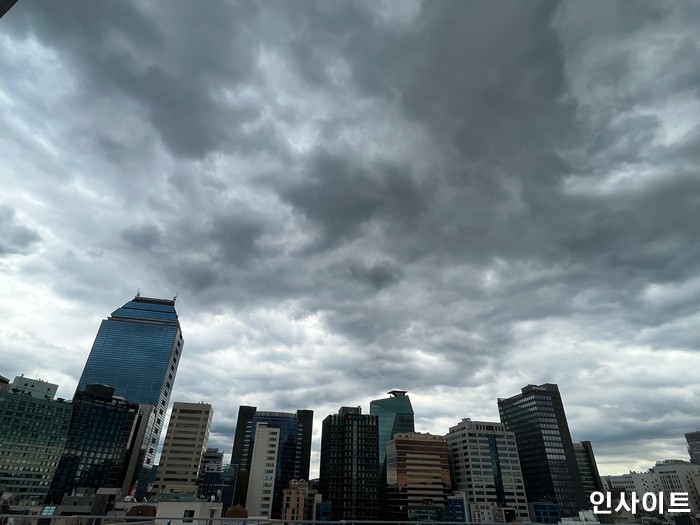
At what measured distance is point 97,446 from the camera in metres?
144

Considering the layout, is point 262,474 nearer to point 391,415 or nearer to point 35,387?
point 391,415

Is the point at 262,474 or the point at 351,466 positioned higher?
the point at 351,466

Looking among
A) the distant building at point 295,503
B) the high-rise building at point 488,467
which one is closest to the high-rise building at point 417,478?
the high-rise building at point 488,467

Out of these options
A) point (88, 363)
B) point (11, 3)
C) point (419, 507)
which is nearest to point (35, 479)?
point (88, 363)

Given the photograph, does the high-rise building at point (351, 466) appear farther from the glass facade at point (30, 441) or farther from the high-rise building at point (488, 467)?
the glass facade at point (30, 441)

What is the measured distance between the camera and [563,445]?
153625 millimetres

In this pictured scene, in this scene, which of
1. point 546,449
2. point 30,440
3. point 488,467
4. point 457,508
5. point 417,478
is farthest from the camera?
point 546,449

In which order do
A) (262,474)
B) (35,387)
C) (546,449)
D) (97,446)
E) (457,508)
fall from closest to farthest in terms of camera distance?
(457,508) → (262,474) → (35,387) → (97,446) → (546,449)

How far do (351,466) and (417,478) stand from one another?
27.3 metres

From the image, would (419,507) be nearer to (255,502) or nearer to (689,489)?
(255,502)

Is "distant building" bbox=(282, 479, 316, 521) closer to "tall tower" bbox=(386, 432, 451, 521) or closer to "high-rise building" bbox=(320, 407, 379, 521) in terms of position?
"high-rise building" bbox=(320, 407, 379, 521)

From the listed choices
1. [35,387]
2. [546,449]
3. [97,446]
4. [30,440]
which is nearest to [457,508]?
[546,449]

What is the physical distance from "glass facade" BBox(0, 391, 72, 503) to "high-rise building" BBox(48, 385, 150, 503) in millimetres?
4036

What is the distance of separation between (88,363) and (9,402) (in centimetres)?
7782
